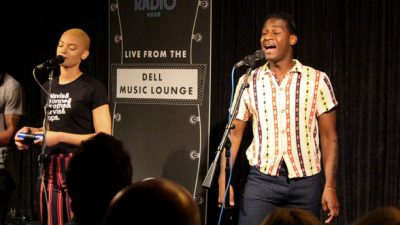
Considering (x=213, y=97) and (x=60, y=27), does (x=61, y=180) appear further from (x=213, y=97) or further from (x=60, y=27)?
(x=60, y=27)

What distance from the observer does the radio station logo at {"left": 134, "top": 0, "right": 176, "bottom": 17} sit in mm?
4570

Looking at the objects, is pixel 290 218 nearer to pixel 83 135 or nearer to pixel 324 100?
pixel 324 100

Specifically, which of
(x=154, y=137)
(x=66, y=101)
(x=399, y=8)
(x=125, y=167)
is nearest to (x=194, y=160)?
(x=154, y=137)

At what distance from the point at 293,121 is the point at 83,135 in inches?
47.2

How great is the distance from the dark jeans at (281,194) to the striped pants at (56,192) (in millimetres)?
1032

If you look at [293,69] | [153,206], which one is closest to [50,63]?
[293,69]

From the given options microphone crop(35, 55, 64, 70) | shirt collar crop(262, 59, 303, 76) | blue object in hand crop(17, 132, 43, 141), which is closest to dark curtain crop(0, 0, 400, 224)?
blue object in hand crop(17, 132, 43, 141)

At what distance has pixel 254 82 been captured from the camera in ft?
10.6

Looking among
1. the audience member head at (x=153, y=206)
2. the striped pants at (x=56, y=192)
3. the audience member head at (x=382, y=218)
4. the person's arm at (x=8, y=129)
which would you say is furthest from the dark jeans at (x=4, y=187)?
the audience member head at (x=382, y=218)

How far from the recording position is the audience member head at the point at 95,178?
5.42ft

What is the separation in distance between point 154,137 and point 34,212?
166cm

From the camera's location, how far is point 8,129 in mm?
3732

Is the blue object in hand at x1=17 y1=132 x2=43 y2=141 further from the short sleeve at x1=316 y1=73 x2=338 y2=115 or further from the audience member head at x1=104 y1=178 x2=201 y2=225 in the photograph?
the audience member head at x1=104 y1=178 x2=201 y2=225

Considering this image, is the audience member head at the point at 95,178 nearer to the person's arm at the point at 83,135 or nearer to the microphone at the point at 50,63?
the person's arm at the point at 83,135
